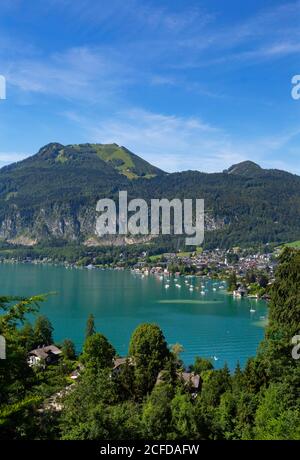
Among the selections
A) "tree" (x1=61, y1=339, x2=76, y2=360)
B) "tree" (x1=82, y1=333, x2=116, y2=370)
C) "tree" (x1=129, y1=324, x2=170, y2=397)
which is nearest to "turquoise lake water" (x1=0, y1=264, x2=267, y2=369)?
"tree" (x1=61, y1=339, x2=76, y2=360)

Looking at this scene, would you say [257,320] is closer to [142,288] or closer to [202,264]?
[142,288]

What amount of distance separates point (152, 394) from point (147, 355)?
19.1ft

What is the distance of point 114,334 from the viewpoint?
3831 cm

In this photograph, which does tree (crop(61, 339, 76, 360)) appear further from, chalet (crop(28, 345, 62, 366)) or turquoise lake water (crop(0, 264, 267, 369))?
turquoise lake water (crop(0, 264, 267, 369))

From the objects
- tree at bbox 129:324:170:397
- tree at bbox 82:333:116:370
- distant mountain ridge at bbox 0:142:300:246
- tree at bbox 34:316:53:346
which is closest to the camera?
tree at bbox 129:324:170:397

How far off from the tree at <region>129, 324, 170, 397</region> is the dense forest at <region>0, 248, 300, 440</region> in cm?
4

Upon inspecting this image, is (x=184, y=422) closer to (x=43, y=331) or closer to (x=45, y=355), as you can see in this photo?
(x=45, y=355)

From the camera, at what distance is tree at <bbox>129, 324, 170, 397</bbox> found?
19.8 m

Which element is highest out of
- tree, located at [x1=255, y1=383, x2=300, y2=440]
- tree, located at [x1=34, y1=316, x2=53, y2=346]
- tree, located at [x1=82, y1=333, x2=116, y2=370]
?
tree, located at [x1=255, y1=383, x2=300, y2=440]

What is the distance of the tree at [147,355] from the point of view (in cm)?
1980

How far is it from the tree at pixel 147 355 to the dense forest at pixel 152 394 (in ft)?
0.14

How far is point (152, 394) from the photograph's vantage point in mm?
15727
